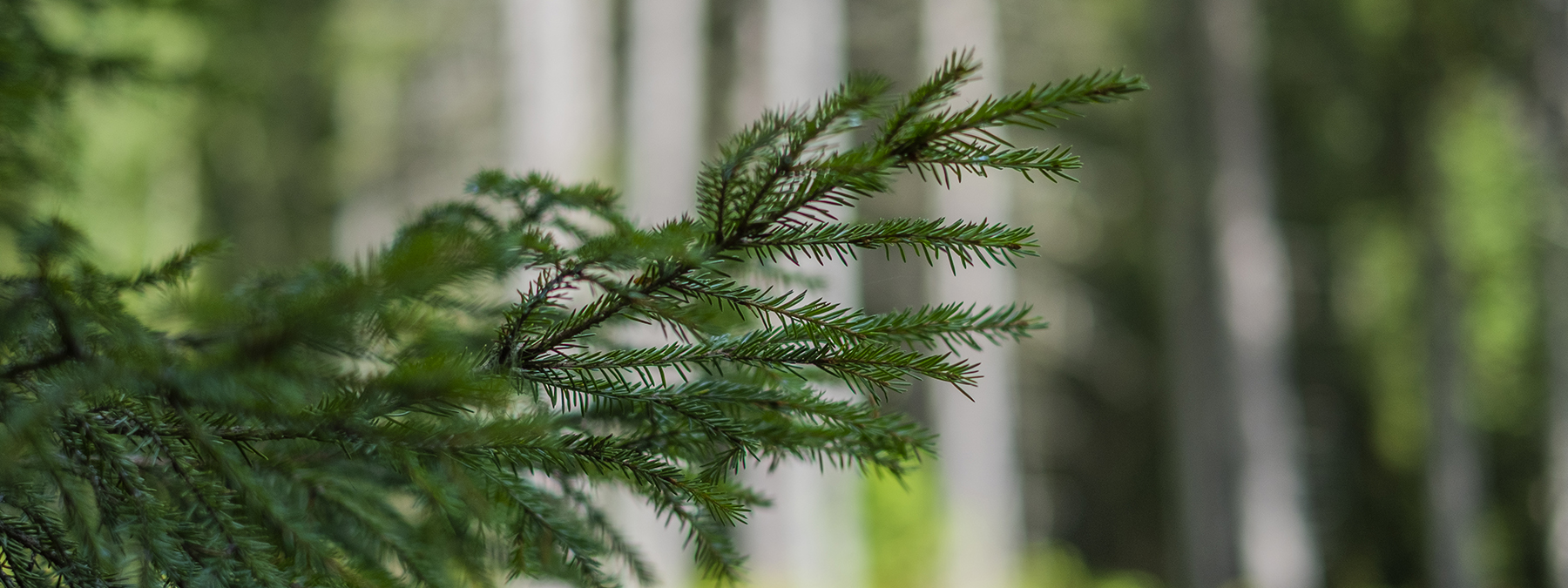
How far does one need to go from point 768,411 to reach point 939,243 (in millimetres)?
249

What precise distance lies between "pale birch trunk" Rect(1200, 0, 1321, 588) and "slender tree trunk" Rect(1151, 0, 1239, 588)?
79 millimetres

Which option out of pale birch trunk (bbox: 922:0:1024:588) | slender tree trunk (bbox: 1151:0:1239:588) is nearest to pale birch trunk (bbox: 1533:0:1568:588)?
slender tree trunk (bbox: 1151:0:1239:588)

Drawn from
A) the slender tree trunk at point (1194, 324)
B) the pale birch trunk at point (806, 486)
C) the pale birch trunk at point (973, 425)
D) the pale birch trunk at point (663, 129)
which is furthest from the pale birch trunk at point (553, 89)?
the pale birch trunk at point (973, 425)

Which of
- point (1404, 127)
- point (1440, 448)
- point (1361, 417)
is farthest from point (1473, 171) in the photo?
point (1361, 417)

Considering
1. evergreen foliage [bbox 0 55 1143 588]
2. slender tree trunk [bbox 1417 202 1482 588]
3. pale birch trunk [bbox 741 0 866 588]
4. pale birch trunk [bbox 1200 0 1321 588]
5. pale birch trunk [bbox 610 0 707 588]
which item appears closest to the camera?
evergreen foliage [bbox 0 55 1143 588]

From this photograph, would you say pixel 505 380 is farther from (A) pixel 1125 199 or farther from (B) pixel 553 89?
(A) pixel 1125 199

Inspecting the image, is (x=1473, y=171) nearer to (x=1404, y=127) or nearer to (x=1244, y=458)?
(x=1404, y=127)

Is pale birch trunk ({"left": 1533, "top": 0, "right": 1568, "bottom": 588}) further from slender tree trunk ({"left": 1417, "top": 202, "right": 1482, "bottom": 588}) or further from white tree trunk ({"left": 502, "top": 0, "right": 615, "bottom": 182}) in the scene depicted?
white tree trunk ({"left": 502, "top": 0, "right": 615, "bottom": 182})

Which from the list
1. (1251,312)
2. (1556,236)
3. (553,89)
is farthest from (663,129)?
(1556,236)

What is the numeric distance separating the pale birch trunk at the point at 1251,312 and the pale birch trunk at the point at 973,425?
334 cm

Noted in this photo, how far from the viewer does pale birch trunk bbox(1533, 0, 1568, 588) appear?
9336mm

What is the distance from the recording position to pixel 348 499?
3.29ft

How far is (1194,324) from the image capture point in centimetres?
785

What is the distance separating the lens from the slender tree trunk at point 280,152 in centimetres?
1396
